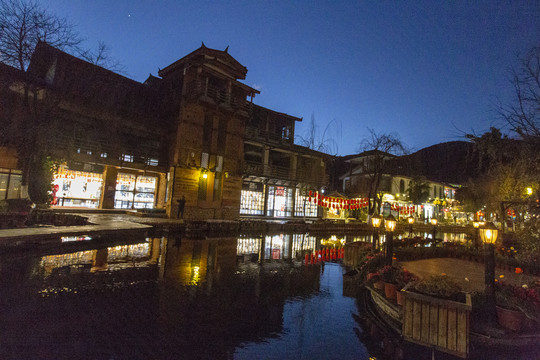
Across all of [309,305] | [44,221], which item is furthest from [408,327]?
[44,221]

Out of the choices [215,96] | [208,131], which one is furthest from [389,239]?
[215,96]

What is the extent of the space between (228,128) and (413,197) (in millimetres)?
28359

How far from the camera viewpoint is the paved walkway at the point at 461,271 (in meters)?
8.05

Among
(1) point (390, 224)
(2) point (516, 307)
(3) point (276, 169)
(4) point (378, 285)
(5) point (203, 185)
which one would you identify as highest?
(3) point (276, 169)

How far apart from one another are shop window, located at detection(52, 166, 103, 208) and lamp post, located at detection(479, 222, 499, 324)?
23.5 meters

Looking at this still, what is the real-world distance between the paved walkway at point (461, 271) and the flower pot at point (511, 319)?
291 cm

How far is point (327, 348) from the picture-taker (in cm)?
437

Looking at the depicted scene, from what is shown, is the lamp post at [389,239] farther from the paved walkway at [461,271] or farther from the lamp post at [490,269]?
the lamp post at [490,269]

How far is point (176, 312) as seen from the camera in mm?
5301

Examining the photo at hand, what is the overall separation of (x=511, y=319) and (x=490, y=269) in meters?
0.86

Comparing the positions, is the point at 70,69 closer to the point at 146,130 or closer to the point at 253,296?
the point at 146,130

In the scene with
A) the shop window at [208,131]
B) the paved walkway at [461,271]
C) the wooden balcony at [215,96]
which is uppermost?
the wooden balcony at [215,96]

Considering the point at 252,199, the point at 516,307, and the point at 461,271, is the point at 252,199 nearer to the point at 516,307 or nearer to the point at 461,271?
the point at 461,271

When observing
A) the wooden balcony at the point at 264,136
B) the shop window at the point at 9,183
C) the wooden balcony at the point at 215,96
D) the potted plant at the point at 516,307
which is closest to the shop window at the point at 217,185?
the wooden balcony at the point at 264,136
